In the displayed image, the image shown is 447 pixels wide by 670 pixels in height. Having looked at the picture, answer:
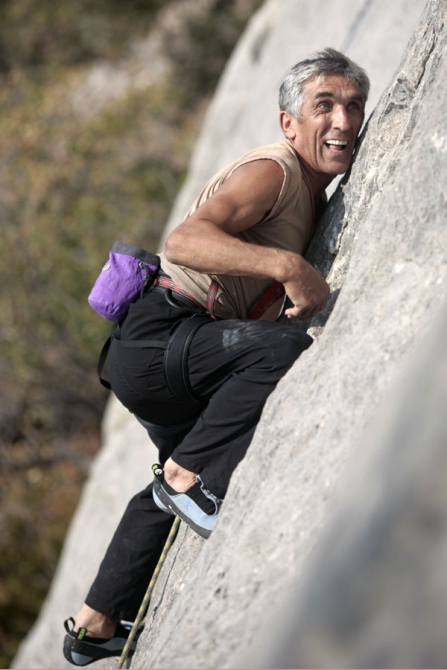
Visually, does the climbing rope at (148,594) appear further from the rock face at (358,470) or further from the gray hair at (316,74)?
the gray hair at (316,74)

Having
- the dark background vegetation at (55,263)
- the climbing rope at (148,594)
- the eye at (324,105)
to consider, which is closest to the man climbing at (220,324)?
the eye at (324,105)

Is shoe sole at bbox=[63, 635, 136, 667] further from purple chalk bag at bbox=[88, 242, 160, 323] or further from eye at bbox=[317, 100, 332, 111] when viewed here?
eye at bbox=[317, 100, 332, 111]

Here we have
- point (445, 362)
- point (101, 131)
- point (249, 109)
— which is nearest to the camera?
point (445, 362)

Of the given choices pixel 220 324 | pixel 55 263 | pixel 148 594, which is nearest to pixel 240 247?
pixel 220 324

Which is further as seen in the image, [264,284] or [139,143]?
[139,143]

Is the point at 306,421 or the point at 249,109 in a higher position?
the point at 249,109

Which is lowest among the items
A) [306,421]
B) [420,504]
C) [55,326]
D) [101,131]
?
[55,326]

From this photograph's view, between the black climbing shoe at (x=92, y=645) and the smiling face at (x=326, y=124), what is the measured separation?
2.16 metres

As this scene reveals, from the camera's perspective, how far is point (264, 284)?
294 centimetres

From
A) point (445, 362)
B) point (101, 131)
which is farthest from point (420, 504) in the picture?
point (101, 131)

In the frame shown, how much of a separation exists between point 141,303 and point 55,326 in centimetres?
967

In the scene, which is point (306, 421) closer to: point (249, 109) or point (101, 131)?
point (249, 109)

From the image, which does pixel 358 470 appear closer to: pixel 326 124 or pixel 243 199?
pixel 243 199

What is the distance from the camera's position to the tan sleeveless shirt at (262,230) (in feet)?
8.96
